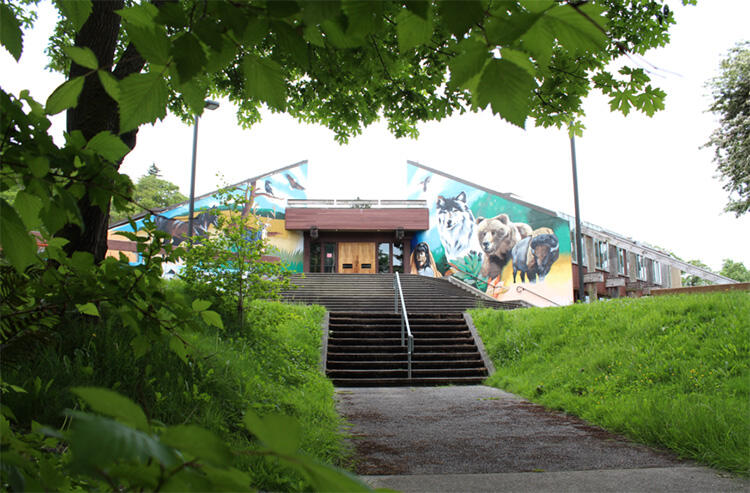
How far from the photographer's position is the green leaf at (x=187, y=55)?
76 centimetres

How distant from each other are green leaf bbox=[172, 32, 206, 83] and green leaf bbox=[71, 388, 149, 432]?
502mm

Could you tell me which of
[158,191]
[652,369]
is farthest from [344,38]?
[158,191]

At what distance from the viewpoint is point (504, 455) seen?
352 centimetres

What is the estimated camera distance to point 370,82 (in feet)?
15.4

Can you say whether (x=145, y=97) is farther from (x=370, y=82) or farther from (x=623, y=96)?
(x=370, y=82)

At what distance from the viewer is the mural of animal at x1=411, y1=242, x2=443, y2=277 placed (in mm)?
23337

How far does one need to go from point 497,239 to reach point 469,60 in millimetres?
20211

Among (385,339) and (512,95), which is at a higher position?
(512,95)

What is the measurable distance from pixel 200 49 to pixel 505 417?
504 cm

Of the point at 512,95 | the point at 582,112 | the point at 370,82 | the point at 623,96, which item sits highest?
the point at 370,82

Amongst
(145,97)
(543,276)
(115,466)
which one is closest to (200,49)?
(145,97)

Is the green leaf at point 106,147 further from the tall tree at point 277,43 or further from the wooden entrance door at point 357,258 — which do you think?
the wooden entrance door at point 357,258

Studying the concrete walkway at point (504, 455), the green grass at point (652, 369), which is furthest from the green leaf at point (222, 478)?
the green grass at point (652, 369)

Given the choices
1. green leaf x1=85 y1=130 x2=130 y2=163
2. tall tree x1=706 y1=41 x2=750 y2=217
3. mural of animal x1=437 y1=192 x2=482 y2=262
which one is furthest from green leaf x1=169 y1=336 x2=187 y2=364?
mural of animal x1=437 y1=192 x2=482 y2=262
